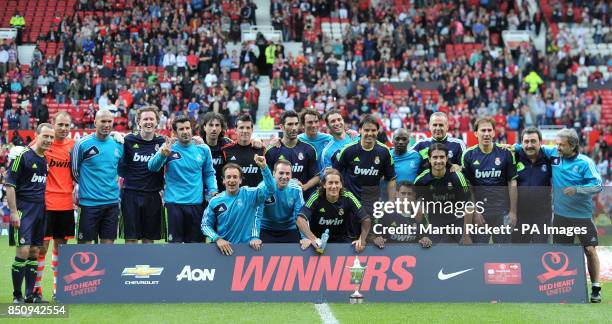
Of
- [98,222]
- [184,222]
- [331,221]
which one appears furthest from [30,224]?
[331,221]

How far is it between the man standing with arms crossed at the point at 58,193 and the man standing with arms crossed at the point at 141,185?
692 millimetres

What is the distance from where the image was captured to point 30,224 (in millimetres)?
10859

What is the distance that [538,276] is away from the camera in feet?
36.5

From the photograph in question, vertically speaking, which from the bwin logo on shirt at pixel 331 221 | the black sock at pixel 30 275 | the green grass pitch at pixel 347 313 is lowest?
the green grass pitch at pixel 347 313

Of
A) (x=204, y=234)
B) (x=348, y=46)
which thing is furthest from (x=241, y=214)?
(x=348, y=46)

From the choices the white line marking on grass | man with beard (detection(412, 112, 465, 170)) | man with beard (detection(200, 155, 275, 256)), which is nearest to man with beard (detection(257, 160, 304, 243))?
man with beard (detection(200, 155, 275, 256))

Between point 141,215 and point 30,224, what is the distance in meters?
1.45

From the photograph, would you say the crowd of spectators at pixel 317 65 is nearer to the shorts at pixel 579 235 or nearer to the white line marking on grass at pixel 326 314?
the shorts at pixel 579 235

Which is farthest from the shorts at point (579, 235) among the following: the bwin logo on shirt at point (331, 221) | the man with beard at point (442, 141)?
the bwin logo on shirt at point (331, 221)

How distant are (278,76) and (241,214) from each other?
23.6m

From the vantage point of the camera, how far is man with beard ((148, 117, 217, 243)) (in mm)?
11648

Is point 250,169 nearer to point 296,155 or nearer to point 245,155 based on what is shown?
point 245,155

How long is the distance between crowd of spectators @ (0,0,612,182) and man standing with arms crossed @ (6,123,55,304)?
63.4 ft

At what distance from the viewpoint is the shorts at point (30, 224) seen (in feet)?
35.6
